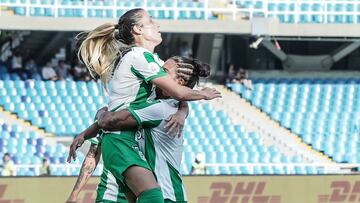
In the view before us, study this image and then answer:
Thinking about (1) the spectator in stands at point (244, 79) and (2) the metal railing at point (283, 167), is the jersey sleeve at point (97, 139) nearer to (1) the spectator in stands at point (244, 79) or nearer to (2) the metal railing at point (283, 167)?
(2) the metal railing at point (283, 167)

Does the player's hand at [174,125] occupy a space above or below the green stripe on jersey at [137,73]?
below

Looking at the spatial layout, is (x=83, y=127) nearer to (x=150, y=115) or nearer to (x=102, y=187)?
(x=102, y=187)

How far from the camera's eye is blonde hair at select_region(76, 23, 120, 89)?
6430 millimetres

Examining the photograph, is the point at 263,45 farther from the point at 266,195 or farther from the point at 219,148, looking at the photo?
the point at 266,195

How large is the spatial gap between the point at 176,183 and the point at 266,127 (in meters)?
16.2

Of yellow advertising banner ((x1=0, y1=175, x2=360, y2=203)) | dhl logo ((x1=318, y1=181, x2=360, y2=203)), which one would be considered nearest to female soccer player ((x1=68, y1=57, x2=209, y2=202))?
yellow advertising banner ((x1=0, y1=175, x2=360, y2=203))

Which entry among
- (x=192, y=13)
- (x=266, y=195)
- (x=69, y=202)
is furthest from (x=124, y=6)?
(x=69, y=202)

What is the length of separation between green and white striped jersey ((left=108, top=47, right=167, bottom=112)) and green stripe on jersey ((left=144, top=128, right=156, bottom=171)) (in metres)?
0.19

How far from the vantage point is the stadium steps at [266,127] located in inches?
852

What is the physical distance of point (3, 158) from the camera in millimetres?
19141

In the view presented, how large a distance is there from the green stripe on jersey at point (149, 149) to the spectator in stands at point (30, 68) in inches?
650

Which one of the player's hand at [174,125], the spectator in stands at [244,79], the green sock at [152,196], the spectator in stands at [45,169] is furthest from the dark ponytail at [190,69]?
the spectator in stands at [244,79]

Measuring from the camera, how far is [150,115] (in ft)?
20.7

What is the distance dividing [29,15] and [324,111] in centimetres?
686
